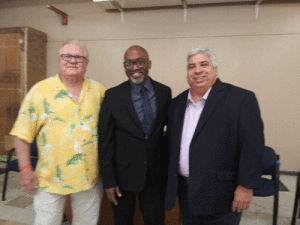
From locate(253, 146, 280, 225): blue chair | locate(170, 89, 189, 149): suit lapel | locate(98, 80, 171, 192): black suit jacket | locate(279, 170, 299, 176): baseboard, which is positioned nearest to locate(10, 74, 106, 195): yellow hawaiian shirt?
locate(98, 80, 171, 192): black suit jacket

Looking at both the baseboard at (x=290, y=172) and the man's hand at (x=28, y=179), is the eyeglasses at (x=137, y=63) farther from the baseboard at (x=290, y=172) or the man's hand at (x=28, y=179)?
the baseboard at (x=290, y=172)

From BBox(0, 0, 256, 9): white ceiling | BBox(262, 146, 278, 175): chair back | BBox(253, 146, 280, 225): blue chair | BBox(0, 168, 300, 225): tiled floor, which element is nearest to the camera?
BBox(253, 146, 280, 225): blue chair

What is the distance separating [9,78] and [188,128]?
426cm

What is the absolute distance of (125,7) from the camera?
4230 millimetres

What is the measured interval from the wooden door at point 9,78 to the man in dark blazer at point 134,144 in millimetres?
3584

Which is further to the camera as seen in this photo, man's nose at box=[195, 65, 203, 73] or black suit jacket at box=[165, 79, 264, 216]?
man's nose at box=[195, 65, 203, 73]

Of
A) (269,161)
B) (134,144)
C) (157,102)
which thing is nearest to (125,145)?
(134,144)

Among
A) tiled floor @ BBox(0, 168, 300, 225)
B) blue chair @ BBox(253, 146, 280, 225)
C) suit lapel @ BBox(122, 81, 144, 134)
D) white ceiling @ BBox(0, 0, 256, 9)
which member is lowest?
tiled floor @ BBox(0, 168, 300, 225)

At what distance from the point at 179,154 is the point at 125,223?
69 centimetres

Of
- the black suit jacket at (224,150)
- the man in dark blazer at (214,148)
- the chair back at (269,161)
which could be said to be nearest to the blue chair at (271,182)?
the chair back at (269,161)

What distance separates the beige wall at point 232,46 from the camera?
3.93m

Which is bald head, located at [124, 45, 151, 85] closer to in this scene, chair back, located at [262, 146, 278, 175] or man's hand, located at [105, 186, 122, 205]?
man's hand, located at [105, 186, 122, 205]

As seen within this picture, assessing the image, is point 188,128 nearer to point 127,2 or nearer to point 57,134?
point 57,134

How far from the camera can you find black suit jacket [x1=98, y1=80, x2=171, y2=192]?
150 cm
